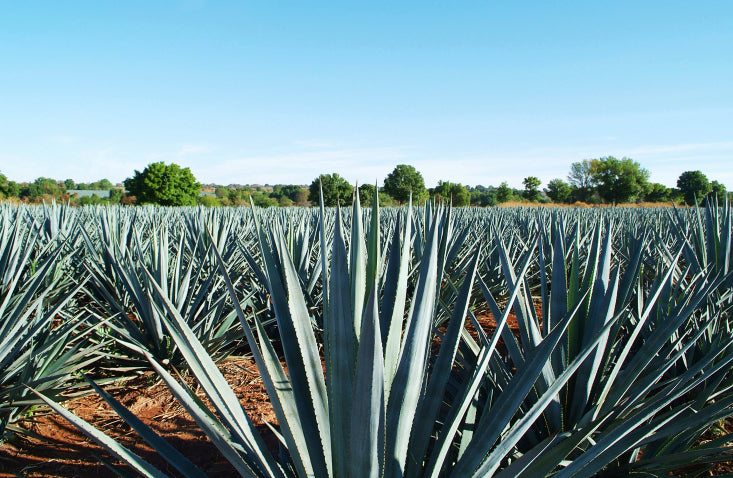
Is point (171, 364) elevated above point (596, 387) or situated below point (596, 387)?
below

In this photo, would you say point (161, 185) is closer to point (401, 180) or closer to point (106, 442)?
point (401, 180)

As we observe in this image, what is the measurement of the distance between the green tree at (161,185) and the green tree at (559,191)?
5701cm

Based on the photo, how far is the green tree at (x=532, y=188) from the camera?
63.3m

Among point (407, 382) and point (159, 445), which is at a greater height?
point (407, 382)

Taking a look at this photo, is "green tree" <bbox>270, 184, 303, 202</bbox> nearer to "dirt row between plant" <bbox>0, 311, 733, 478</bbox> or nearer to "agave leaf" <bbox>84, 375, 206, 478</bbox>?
"dirt row between plant" <bbox>0, 311, 733, 478</bbox>

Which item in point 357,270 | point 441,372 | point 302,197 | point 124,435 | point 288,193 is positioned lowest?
point 124,435

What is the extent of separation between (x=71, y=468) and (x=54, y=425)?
47 centimetres

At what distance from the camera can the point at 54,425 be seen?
7.13 feet

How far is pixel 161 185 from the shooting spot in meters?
45.2

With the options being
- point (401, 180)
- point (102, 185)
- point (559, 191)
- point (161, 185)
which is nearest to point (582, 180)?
point (559, 191)

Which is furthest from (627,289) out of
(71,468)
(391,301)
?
(71,468)

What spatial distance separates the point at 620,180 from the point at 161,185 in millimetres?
59723

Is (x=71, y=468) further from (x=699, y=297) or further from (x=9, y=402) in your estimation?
(x=699, y=297)

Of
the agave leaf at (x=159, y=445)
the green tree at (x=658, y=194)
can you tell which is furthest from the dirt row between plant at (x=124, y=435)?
the green tree at (x=658, y=194)
